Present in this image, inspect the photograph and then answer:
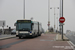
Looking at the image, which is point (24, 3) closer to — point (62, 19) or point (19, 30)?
point (19, 30)

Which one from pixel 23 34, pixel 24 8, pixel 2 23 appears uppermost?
pixel 24 8

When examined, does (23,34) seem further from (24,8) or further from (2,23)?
(24,8)

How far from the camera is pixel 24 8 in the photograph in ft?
111

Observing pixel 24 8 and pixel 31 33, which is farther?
pixel 24 8

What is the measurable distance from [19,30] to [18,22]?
4.32 ft

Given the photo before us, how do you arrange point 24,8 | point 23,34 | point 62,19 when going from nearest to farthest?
point 62,19, point 23,34, point 24,8

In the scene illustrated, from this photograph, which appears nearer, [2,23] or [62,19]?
[62,19]

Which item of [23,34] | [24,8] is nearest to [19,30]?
[23,34]

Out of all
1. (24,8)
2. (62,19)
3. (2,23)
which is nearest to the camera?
(62,19)

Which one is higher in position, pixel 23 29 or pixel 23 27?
pixel 23 27

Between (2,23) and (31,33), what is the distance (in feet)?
17.2

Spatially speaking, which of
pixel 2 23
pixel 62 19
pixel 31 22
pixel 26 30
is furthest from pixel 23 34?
pixel 62 19

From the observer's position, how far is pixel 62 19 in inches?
792

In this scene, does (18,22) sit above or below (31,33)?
above
